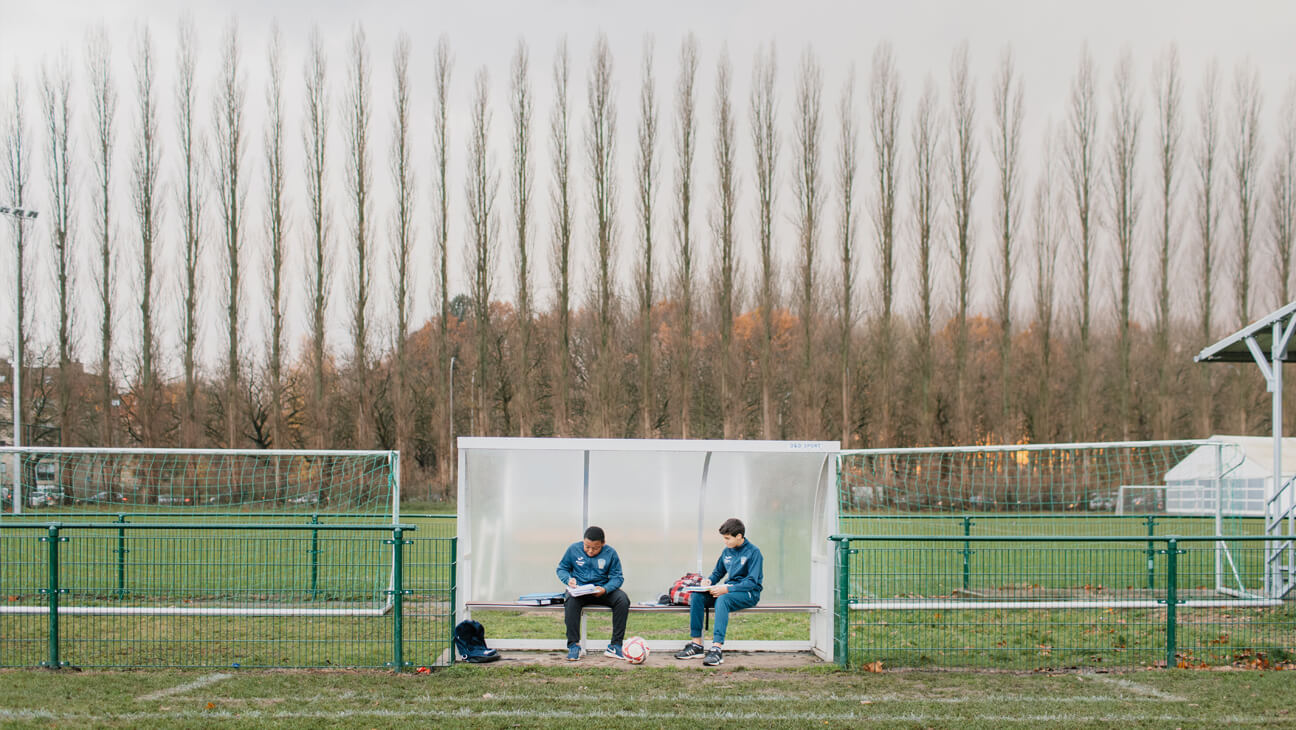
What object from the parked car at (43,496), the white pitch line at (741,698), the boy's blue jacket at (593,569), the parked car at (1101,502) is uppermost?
the boy's blue jacket at (593,569)

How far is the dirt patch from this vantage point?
345 inches

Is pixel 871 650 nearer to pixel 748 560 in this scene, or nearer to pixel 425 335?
pixel 748 560

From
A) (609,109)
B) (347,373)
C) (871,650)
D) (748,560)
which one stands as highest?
(609,109)

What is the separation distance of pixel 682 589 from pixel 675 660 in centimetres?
74

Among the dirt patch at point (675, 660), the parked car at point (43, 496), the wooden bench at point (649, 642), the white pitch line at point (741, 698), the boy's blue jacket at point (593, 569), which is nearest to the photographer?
the white pitch line at point (741, 698)

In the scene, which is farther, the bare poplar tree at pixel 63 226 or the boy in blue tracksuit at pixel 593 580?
the bare poplar tree at pixel 63 226

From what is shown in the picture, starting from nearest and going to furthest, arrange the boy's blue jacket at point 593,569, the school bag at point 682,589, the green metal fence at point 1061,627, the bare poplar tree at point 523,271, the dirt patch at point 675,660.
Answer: the green metal fence at point 1061,627 < the dirt patch at point 675,660 < the boy's blue jacket at point 593,569 < the school bag at point 682,589 < the bare poplar tree at point 523,271

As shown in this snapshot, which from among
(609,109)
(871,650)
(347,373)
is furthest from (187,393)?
(871,650)

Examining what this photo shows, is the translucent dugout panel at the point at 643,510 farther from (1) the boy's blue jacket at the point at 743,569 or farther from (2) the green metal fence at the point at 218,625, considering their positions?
(1) the boy's blue jacket at the point at 743,569

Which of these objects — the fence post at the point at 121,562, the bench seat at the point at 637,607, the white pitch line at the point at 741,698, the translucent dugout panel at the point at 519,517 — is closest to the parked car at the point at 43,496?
the fence post at the point at 121,562

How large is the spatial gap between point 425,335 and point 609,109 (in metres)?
17.3

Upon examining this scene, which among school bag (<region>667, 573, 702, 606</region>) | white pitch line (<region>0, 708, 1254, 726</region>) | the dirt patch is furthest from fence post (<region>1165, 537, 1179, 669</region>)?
school bag (<region>667, 573, 702, 606</region>)

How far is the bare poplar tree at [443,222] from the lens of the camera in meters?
36.6

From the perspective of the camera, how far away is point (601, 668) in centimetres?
854
